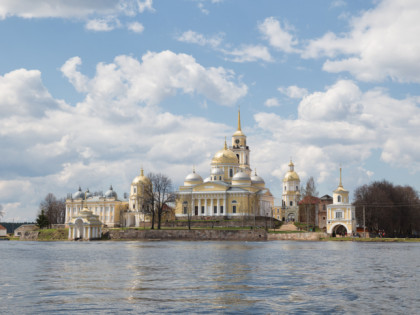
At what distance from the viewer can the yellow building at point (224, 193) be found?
120000 mm

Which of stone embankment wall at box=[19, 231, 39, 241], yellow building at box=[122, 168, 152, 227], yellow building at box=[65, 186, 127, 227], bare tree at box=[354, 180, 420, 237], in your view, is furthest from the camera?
yellow building at box=[65, 186, 127, 227]

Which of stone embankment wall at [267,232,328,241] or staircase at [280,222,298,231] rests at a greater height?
staircase at [280,222,298,231]

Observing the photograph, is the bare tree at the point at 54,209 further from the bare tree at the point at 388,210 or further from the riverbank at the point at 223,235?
the bare tree at the point at 388,210

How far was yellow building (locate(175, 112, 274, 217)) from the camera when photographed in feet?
394

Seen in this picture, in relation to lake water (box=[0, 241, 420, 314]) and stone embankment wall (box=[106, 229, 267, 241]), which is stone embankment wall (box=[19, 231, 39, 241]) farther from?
lake water (box=[0, 241, 420, 314])

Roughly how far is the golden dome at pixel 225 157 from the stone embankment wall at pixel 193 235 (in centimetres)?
3490

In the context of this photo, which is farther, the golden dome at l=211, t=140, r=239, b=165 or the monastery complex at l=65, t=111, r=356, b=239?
the golden dome at l=211, t=140, r=239, b=165

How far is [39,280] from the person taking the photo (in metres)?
28.9

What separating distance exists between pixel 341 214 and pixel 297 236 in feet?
40.6

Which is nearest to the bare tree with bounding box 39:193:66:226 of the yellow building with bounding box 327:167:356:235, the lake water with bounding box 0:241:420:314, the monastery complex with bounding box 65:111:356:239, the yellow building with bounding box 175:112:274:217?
the monastery complex with bounding box 65:111:356:239

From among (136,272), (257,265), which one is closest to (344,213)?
(257,265)

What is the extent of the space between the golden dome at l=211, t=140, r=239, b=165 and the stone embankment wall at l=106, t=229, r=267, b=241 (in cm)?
3490

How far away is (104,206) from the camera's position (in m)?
136

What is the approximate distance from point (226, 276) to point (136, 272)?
5554 millimetres
